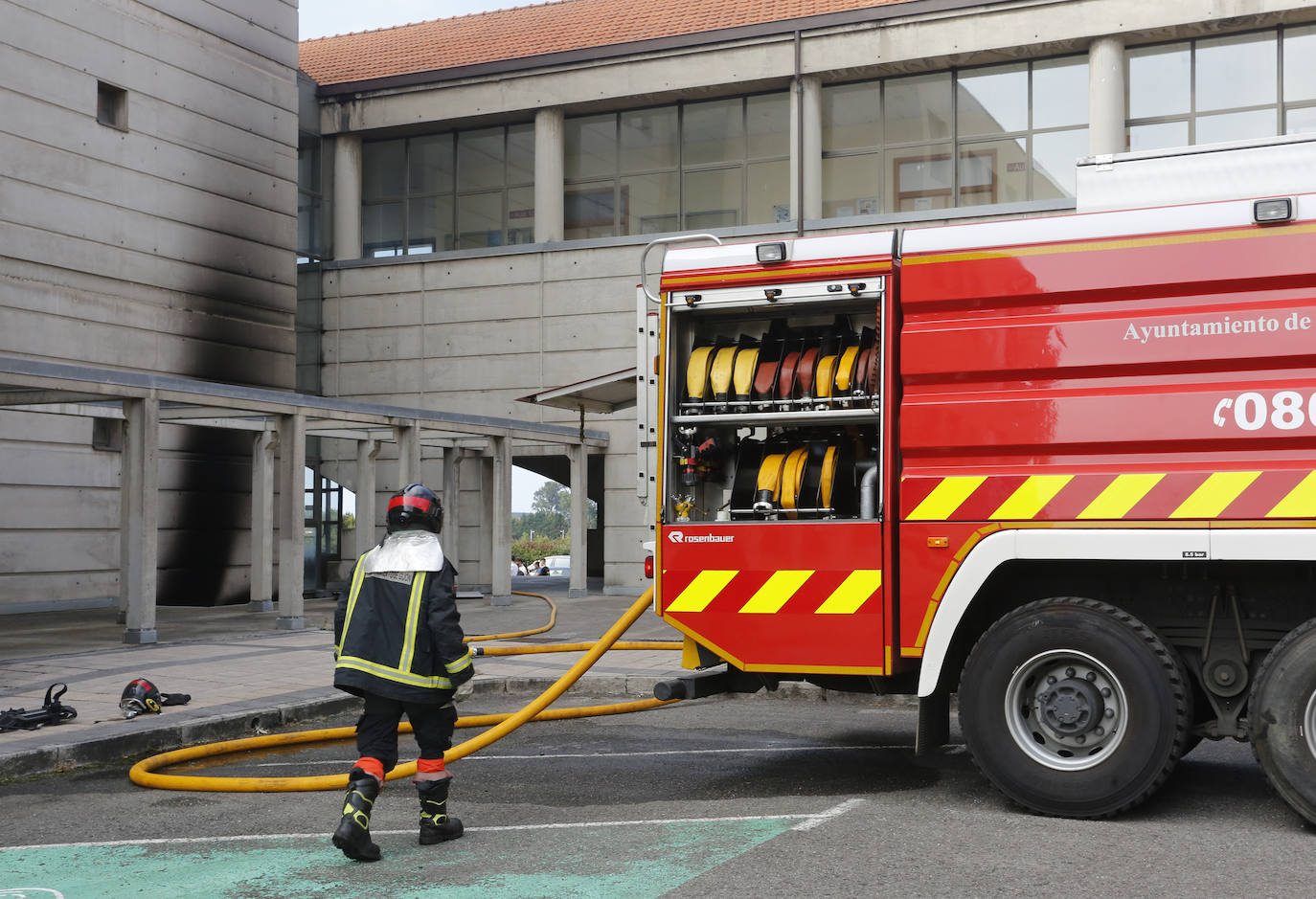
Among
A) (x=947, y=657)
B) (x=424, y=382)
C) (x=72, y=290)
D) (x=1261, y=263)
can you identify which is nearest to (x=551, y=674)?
(x=947, y=657)

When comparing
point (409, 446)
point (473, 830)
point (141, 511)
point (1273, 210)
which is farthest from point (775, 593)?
point (409, 446)

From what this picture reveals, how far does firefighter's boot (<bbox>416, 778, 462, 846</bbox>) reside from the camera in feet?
19.1

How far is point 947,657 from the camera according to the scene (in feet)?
21.6

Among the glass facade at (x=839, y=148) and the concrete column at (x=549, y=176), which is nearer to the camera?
the glass facade at (x=839, y=148)

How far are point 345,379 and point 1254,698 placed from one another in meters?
21.1

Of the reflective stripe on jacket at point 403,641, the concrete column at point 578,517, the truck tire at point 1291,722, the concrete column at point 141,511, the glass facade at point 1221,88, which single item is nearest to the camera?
the truck tire at point 1291,722

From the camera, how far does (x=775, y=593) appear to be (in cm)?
685

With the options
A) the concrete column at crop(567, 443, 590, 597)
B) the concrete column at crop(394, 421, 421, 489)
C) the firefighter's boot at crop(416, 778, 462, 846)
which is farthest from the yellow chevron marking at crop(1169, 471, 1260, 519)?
the concrete column at crop(567, 443, 590, 597)

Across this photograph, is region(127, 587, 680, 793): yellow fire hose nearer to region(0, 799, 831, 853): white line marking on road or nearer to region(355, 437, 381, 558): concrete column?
region(0, 799, 831, 853): white line marking on road

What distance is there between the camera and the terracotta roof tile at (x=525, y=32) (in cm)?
2316

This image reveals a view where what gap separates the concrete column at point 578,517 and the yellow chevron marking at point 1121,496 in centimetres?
1512

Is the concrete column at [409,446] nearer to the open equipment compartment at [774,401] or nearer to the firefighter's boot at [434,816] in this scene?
the open equipment compartment at [774,401]

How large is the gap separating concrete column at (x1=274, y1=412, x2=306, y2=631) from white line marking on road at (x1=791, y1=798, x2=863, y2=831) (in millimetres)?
10656

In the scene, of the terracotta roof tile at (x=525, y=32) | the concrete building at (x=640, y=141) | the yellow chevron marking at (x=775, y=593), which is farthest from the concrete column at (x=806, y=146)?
the yellow chevron marking at (x=775, y=593)
